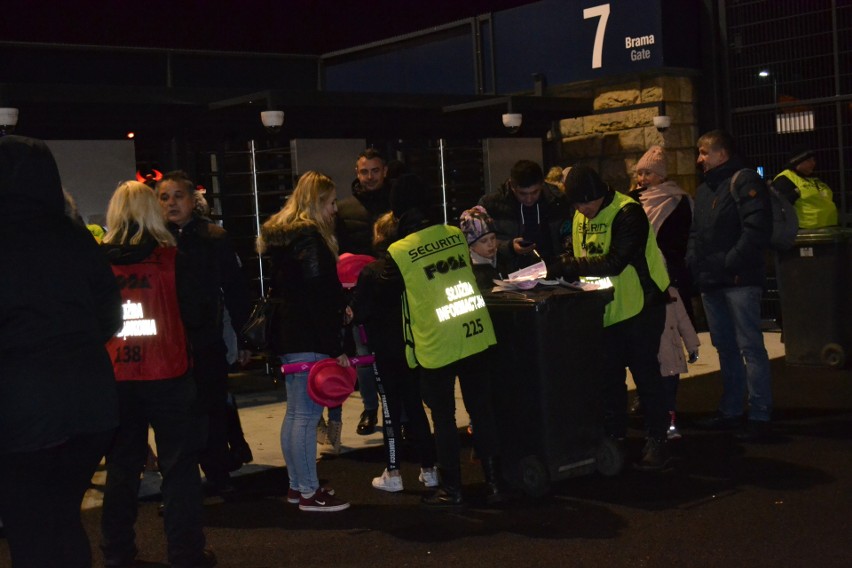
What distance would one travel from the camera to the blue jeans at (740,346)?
25.2ft

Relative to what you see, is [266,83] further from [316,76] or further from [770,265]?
[770,265]

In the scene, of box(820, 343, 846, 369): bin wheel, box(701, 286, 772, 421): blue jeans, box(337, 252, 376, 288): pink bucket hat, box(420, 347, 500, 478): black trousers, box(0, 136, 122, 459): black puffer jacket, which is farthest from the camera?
box(820, 343, 846, 369): bin wheel

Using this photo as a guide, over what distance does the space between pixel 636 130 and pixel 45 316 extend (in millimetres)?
9814

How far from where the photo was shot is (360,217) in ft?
27.2

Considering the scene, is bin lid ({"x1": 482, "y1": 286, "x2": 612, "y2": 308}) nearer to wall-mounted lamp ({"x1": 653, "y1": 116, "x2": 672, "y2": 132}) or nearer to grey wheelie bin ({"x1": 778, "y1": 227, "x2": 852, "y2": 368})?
grey wheelie bin ({"x1": 778, "y1": 227, "x2": 852, "y2": 368})

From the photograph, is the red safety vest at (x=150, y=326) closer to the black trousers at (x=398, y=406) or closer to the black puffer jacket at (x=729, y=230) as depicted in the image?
the black trousers at (x=398, y=406)

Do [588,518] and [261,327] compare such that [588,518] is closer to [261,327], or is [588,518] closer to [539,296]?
[539,296]

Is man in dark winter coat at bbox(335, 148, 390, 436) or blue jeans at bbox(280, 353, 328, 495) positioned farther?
man in dark winter coat at bbox(335, 148, 390, 436)

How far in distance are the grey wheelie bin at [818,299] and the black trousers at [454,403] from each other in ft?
16.0

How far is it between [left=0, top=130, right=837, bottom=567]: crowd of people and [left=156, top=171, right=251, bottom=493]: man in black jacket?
14mm

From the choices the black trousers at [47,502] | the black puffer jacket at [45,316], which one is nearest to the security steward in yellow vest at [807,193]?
the black puffer jacket at [45,316]

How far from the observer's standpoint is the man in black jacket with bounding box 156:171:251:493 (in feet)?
20.5

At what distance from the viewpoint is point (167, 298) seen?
5246 mm

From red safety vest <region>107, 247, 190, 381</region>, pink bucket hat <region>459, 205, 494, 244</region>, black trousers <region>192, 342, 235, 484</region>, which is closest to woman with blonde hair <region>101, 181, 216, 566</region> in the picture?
red safety vest <region>107, 247, 190, 381</region>
